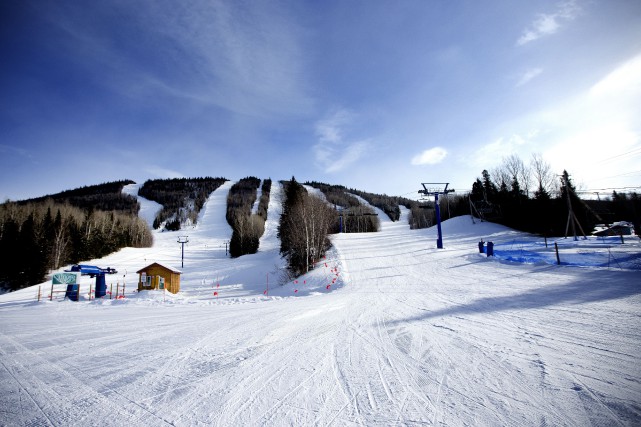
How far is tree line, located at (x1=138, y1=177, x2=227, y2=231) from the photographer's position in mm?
86188

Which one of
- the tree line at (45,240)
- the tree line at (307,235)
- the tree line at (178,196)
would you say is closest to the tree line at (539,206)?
the tree line at (307,235)

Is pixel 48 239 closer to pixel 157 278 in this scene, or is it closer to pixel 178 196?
pixel 157 278

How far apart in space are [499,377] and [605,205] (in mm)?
75142

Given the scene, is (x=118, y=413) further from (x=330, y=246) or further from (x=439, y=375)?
(x=330, y=246)

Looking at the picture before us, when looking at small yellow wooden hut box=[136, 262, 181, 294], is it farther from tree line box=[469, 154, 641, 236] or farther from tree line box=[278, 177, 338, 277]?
tree line box=[469, 154, 641, 236]

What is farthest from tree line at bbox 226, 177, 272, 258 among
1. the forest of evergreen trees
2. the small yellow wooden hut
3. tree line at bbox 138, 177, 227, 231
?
the small yellow wooden hut

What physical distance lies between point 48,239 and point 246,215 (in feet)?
143

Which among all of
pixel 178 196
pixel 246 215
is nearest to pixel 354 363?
pixel 246 215

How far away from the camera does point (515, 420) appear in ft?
8.10

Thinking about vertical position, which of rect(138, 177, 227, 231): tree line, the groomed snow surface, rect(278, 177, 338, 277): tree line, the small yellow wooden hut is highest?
rect(138, 177, 227, 231): tree line

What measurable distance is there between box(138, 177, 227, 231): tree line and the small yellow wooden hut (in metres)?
62.8

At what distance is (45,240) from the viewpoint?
30.8 m

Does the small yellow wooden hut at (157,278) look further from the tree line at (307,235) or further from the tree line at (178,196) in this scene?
the tree line at (178,196)

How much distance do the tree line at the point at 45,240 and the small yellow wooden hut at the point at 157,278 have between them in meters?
17.8
